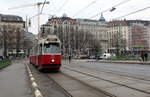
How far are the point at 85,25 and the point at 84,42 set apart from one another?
10611mm

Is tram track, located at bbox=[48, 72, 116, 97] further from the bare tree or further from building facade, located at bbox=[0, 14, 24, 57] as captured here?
the bare tree

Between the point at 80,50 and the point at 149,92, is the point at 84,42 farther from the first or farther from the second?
the point at 149,92

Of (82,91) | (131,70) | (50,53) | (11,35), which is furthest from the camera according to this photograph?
(11,35)

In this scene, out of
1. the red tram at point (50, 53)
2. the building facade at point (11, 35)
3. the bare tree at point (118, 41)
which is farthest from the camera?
the bare tree at point (118, 41)

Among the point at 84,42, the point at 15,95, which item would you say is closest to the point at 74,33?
the point at 84,42

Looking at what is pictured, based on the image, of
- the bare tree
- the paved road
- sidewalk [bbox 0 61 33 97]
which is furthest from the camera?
the bare tree

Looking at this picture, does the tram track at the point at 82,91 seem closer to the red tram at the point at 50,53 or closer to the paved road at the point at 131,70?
the paved road at the point at 131,70

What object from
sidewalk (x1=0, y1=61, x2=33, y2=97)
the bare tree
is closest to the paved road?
sidewalk (x1=0, y1=61, x2=33, y2=97)

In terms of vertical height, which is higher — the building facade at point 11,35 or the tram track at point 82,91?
the building facade at point 11,35

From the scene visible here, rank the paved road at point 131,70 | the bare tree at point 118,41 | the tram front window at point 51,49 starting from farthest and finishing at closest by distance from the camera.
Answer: the bare tree at point 118,41 < the tram front window at point 51,49 < the paved road at point 131,70

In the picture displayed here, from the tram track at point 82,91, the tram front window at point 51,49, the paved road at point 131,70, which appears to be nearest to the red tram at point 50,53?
the tram front window at point 51,49

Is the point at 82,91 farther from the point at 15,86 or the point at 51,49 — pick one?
the point at 51,49

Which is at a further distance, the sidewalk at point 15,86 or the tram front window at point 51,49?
the tram front window at point 51,49

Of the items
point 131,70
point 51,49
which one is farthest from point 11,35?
point 131,70
